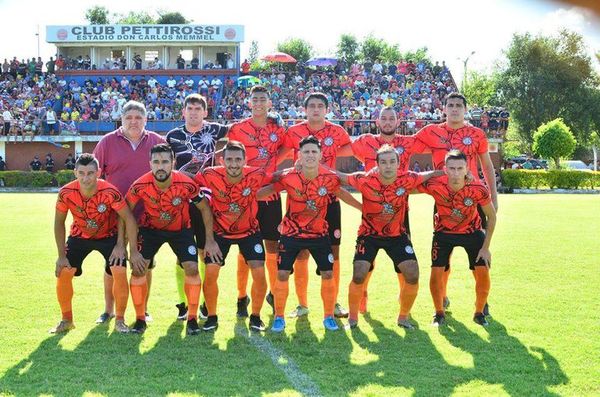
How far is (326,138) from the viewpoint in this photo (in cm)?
699

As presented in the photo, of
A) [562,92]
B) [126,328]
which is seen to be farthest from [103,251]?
[562,92]

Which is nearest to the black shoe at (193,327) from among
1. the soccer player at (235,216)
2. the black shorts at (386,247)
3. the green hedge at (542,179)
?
the soccer player at (235,216)

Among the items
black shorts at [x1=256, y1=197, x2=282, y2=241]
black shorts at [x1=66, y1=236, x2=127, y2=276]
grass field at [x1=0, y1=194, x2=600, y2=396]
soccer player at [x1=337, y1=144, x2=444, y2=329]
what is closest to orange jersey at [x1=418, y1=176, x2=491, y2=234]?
soccer player at [x1=337, y1=144, x2=444, y2=329]

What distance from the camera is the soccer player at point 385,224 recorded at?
623cm

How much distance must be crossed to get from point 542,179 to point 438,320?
1100 inches

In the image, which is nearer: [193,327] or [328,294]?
[193,327]

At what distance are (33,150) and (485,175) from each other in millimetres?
33777

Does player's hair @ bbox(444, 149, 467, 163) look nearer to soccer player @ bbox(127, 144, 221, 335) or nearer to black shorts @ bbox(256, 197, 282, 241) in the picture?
black shorts @ bbox(256, 197, 282, 241)

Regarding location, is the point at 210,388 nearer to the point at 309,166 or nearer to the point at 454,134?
the point at 309,166

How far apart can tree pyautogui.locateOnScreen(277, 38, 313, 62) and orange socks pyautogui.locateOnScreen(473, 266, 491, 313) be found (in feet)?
249

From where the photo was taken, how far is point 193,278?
608 cm

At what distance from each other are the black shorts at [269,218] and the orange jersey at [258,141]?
37 cm

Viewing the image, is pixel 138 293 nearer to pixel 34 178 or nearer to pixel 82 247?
pixel 82 247

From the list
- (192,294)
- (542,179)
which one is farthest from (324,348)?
(542,179)
